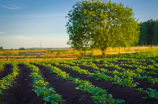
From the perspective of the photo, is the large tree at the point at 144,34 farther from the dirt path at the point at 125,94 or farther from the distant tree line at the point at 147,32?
the dirt path at the point at 125,94

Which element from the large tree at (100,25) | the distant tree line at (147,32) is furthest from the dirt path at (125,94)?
the distant tree line at (147,32)

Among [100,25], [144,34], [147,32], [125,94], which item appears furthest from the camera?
[147,32]

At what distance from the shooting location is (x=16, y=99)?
25.9 feet

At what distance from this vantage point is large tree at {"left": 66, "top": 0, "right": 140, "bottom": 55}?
26.8m

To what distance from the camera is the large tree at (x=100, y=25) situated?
26797 millimetres

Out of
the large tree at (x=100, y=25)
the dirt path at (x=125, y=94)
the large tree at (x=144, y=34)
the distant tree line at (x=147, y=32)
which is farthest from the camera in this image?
the distant tree line at (x=147, y=32)

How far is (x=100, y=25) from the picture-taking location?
89.2ft

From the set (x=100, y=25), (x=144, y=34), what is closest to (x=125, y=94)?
(x=100, y=25)

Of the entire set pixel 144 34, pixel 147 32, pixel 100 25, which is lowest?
pixel 100 25

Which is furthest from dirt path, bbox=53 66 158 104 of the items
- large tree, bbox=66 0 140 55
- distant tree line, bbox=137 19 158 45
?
distant tree line, bbox=137 19 158 45

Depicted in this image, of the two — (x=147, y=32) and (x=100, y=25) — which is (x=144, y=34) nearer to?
(x=147, y=32)

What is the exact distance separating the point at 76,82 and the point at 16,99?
10.3 feet

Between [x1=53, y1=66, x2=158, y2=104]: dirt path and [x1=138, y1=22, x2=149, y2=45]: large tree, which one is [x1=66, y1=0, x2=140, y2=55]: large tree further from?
[x1=138, y1=22, x2=149, y2=45]: large tree

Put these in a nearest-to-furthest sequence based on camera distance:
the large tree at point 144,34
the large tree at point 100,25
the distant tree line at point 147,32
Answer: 1. the large tree at point 100,25
2. the large tree at point 144,34
3. the distant tree line at point 147,32
